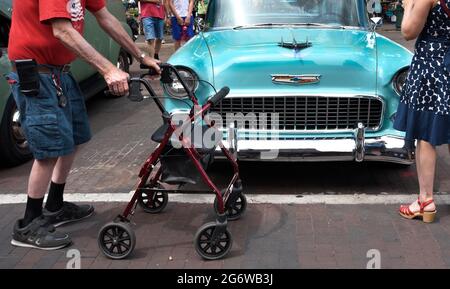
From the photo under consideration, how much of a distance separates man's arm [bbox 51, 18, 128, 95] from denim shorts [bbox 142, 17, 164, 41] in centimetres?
709

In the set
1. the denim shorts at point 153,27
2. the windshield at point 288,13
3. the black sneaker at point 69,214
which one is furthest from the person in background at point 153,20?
the black sneaker at point 69,214

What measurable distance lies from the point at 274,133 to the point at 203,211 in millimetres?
820

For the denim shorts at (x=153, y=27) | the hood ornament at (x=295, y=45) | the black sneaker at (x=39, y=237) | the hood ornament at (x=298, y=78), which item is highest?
the hood ornament at (x=295, y=45)

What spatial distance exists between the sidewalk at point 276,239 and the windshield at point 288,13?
1932 mm

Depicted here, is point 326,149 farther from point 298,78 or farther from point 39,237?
point 39,237

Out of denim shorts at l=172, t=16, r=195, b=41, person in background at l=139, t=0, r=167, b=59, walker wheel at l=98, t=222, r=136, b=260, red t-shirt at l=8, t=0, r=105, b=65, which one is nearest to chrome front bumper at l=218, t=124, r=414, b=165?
walker wheel at l=98, t=222, r=136, b=260

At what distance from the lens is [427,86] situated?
368cm

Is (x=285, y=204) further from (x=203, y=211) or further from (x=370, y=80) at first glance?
(x=370, y=80)

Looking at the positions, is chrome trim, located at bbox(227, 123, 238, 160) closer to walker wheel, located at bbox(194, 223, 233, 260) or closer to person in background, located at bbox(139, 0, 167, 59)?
walker wheel, located at bbox(194, 223, 233, 260)

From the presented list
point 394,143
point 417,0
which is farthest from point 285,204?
point 417,0

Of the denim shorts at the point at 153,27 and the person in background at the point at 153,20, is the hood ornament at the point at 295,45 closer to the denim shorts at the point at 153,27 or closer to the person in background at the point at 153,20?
the person in background at the point at 153,20

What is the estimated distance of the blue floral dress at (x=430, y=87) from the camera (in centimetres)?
362

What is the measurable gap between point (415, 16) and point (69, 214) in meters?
2.78

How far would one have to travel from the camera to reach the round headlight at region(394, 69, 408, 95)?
4227mm
